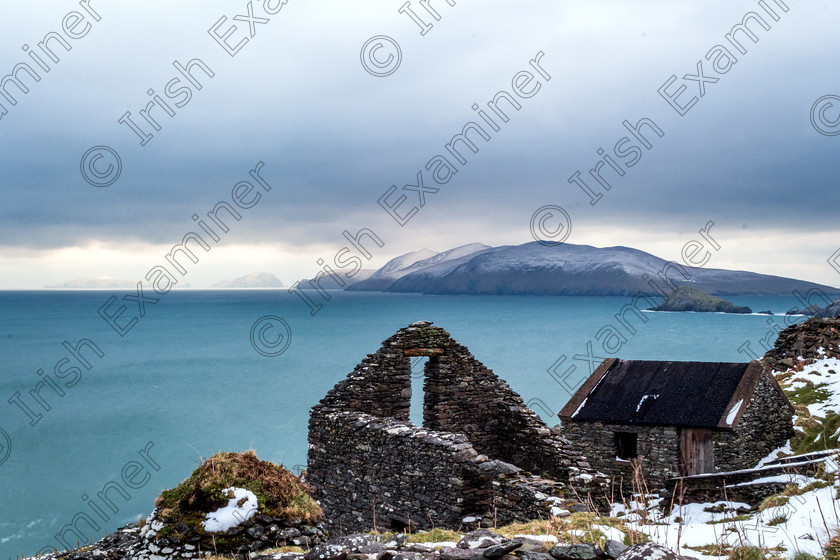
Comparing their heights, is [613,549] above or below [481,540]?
below

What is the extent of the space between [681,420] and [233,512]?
57.1 feet

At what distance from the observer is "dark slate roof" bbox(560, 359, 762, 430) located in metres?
21.6

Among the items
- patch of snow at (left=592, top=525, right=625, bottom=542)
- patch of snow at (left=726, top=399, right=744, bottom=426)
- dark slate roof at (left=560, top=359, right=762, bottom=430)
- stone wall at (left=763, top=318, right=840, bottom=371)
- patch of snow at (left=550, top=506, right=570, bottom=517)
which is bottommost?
patch of snow at (left=592, top=525, right=625, bottom=542)

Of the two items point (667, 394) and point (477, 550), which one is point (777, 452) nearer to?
point (667, 394)

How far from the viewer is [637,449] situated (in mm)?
22469

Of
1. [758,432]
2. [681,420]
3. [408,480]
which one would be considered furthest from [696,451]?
[408,480]

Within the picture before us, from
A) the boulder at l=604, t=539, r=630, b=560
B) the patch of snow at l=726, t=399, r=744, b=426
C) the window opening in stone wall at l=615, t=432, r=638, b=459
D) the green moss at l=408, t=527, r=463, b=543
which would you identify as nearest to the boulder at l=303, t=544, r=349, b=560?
the green moss at l=408, t=527, r=463, b=543

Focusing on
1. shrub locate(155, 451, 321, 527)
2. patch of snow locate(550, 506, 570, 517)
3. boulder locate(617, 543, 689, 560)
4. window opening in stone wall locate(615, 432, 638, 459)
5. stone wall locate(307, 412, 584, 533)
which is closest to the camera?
boulder locate(617, 543, 689, 560)

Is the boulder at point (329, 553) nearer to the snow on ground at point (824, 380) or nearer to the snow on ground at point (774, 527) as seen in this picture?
the snow on ground at point (774, 527)

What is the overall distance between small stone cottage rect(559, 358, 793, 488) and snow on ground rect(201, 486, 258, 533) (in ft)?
51.5

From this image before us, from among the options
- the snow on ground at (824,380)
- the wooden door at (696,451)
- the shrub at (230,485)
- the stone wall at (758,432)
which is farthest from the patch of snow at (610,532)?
the snow on ground at (824,380)

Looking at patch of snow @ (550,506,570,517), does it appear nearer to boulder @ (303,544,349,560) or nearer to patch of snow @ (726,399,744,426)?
boulder @ (303,544,349,560)

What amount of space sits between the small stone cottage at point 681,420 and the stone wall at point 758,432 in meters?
0.03

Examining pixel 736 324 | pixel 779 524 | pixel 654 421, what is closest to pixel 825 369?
pixel 654 421
